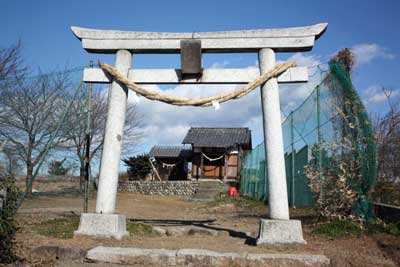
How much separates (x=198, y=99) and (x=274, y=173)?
1712mm

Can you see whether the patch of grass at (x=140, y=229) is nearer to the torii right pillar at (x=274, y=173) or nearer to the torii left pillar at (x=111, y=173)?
the torii left pillar at (x=111, y=173)

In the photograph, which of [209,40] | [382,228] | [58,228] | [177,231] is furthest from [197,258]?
[209,40]

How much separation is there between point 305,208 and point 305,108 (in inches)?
105

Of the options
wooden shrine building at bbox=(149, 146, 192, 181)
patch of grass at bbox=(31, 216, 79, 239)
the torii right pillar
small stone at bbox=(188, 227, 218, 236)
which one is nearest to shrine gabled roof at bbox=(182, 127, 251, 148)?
wooden shrine building at bbox=(149, 146, 192, 181)

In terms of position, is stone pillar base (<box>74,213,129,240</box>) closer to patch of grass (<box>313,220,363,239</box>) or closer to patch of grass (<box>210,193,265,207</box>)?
patch of grass (<box>313,220,363,239</box>)

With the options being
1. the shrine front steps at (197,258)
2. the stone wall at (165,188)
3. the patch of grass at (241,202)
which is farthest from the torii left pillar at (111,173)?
the stone wall at (165,188)

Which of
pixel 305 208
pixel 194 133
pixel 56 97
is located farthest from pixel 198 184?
pixel 305 208

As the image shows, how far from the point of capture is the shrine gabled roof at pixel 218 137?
2791 centimetres

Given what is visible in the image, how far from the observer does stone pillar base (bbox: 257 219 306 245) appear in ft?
17.4

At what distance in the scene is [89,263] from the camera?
14.7 feet

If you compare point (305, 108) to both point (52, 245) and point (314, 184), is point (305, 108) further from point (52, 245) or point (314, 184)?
point (52, 245)

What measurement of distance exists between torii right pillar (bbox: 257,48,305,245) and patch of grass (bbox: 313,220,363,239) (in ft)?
3.50

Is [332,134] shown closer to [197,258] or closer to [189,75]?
[189,75]

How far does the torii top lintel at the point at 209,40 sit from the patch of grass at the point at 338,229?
3.04 metres
